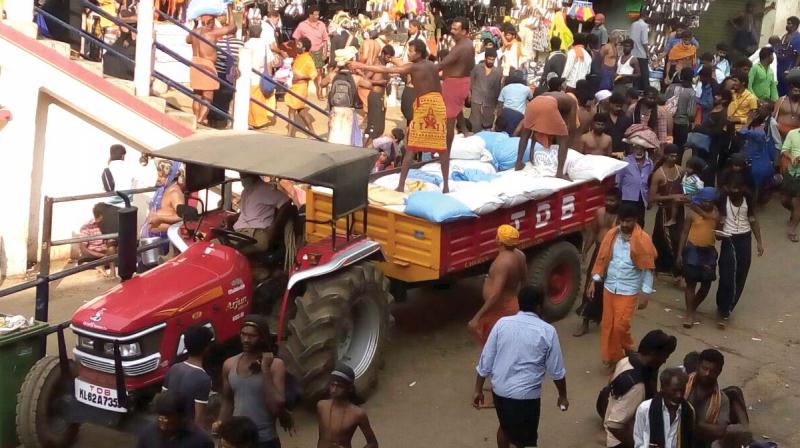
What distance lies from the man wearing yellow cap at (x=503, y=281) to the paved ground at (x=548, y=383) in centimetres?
76

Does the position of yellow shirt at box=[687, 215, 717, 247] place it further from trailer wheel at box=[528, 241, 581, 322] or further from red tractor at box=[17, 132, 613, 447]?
red tractor at box=[17, 132, 613, 447]

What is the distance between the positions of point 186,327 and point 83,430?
4.15 ft

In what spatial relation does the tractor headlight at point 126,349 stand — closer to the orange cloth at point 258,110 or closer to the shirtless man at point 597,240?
the shirtless man at point 597,240

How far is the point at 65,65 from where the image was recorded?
458 inches

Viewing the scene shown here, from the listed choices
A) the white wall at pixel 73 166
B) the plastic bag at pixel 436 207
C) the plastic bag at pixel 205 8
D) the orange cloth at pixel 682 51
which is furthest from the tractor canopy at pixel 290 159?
the orange cloth at pixel 682 51

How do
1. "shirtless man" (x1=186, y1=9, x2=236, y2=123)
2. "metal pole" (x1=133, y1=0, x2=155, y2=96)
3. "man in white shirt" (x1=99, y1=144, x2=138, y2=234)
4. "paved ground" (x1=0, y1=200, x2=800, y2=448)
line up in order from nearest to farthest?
"paved ground" (x1=0, y1=200, x2=800, y2=448) → "man in white shirt" (x1=99, y1=144, x2=138, y2=234) → "metal pole" (x1=133, y1=0, x2=155, y2=96) → "shirtless man" (x1=186, y1=9, x2=236, y2=123)

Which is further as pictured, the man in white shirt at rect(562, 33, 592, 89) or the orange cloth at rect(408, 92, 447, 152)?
the man in white shirt at rect(562, 33, 592, 89)

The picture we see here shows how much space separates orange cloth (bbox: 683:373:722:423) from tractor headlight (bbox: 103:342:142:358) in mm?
3559

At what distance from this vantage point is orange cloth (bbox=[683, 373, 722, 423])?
6371 mm

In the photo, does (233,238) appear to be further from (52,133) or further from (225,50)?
(225,50)

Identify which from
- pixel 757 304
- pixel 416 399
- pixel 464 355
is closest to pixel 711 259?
pixel 757 304

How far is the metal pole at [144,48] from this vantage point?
1187 cm

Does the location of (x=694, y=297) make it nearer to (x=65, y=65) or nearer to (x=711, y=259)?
(x=711, y=259)

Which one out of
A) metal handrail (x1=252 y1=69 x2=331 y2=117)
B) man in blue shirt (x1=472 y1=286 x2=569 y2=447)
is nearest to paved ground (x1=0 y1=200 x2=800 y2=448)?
man in blue shirt (x1=472 y1=286 x2=569 y2=447)
